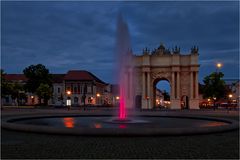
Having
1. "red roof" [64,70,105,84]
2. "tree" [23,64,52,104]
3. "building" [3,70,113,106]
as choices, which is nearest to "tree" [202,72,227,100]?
"building" [3,70,113,106]

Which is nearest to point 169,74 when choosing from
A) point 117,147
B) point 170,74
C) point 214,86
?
point 170,74

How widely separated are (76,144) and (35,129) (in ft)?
12.6

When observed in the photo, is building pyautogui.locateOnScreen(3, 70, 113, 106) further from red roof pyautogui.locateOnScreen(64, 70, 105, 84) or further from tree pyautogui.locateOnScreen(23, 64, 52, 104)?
tree pyautogui.locateOnScreen(23, 64, 52, 104)

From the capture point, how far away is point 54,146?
1214cm

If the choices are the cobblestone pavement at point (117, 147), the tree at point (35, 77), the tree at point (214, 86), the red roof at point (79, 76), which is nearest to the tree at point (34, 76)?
the tree at point (35, 77)

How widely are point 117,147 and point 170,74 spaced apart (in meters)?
76.1

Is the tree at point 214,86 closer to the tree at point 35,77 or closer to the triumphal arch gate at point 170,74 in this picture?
the triumphal arch gate at point 170,74

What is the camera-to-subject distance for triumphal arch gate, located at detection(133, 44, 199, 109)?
85125mm

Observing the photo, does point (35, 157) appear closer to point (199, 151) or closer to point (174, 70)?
point (199, 151)

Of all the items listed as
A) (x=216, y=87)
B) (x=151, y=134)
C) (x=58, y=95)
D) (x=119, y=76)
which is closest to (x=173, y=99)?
(x=216, y=87)

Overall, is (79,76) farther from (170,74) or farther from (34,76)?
(170,74)

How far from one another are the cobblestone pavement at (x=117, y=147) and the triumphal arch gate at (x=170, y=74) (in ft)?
232

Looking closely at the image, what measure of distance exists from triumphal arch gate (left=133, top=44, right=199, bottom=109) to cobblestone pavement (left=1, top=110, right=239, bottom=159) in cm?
7066

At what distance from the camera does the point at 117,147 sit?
1202 cm
